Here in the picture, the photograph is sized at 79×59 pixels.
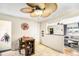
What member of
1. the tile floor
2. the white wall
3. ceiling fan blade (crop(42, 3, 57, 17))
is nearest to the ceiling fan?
ceiling fan blade (crop(42, 3, 57, 17))

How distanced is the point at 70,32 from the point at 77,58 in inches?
21.5

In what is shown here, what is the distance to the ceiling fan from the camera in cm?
176

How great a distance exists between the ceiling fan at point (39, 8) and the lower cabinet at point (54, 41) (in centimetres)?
51

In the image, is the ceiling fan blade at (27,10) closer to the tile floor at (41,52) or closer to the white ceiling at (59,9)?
the white ceiling at (59,9)

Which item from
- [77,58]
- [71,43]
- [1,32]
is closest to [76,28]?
[71,43]

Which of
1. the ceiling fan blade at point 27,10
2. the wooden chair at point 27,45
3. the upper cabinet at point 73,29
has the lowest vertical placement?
the wooden chair at point 27,45

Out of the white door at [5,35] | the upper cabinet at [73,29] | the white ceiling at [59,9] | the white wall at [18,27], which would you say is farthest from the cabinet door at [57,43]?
the white door at [5,35]

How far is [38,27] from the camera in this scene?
187 centimetres

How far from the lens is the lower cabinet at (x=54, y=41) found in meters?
1.79

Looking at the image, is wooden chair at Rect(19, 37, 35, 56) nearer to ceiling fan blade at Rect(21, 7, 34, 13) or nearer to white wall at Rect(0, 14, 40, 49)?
white wall at Rect(0, 14, 40, 49)

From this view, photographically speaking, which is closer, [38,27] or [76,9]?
[76,9]

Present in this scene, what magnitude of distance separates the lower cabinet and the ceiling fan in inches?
20.0

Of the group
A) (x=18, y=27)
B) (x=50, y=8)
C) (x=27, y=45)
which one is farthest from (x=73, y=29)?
(x=18, y=27)

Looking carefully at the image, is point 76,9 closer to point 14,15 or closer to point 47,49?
point 47,49
